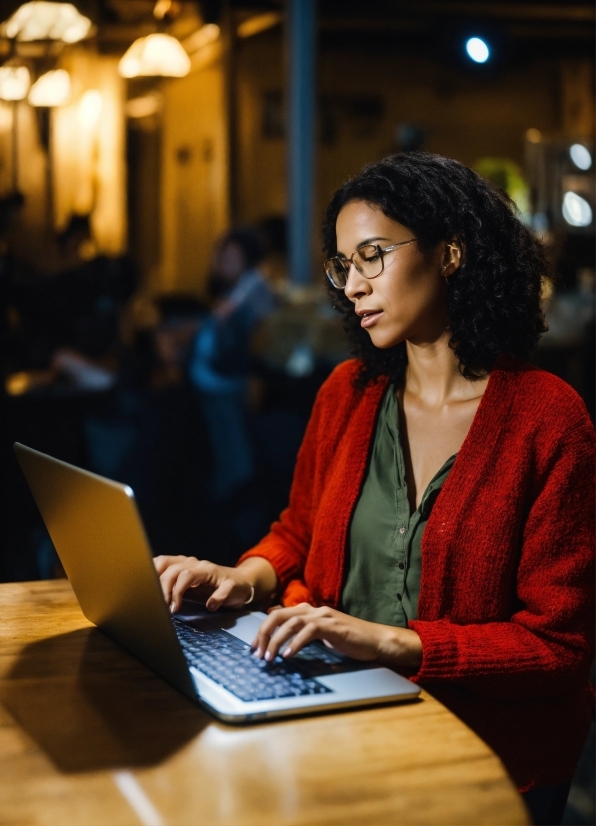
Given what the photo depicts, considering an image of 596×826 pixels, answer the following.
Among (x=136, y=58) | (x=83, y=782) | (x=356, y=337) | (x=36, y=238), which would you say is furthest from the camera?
(x=36, y=238)

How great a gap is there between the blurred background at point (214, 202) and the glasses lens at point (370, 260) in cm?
35

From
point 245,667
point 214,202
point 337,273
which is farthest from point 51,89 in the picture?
point 245,667

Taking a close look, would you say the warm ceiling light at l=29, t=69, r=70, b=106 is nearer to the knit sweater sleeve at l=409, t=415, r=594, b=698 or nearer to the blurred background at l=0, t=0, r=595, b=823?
the blurred background at l=0, t=0, r=595, b=823

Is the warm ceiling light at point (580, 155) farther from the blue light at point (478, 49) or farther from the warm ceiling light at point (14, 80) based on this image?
the blue light at point (478, 49)

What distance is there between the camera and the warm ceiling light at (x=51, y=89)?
22.2ft

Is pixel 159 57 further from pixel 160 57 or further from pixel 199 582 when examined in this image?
pixel 199 582

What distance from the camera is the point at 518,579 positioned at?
1.43 meters

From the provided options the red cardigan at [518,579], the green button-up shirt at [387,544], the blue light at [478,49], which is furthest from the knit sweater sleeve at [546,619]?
the blue light at [478,49]

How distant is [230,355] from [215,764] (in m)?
4.11

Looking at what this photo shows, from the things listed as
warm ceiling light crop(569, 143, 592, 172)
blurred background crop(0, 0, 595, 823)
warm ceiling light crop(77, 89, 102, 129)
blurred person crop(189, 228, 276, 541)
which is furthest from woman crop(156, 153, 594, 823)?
warm ceiling light crop(569, 143, 592, 172)

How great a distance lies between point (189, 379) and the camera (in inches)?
201

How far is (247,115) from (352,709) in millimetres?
8868

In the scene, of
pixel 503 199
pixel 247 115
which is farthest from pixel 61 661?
pixel 247 115

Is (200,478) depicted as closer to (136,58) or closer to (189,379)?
(189,379)
